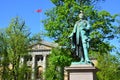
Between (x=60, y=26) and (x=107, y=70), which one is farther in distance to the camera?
(x=107, y=70)

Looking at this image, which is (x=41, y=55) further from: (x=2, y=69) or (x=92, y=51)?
(x=92, y=51)

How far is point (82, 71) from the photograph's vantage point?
17.9 metres

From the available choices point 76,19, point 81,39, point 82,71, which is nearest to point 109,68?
point 76,19

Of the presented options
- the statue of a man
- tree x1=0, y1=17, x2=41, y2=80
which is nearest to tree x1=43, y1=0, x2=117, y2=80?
tree x1=0, y1=17, x2=41, y2=80

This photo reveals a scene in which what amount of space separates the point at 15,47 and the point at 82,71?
1798cm

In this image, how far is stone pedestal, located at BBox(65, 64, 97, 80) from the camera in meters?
17.8

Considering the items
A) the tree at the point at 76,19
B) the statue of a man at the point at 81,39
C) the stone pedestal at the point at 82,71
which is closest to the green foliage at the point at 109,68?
the tree at the point at 76,19

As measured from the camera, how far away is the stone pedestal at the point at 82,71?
17.8 meters

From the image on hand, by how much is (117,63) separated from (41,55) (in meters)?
43.5

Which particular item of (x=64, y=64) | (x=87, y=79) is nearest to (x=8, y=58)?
(x=64, y=64)

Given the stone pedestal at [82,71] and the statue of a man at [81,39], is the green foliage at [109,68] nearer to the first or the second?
the statue of a man at [81,39]

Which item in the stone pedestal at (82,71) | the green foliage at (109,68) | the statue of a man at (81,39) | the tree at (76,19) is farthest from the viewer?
the green foliage at (109,68)

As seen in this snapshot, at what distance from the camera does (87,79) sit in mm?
17750

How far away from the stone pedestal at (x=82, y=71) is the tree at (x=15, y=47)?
17.3 meters
